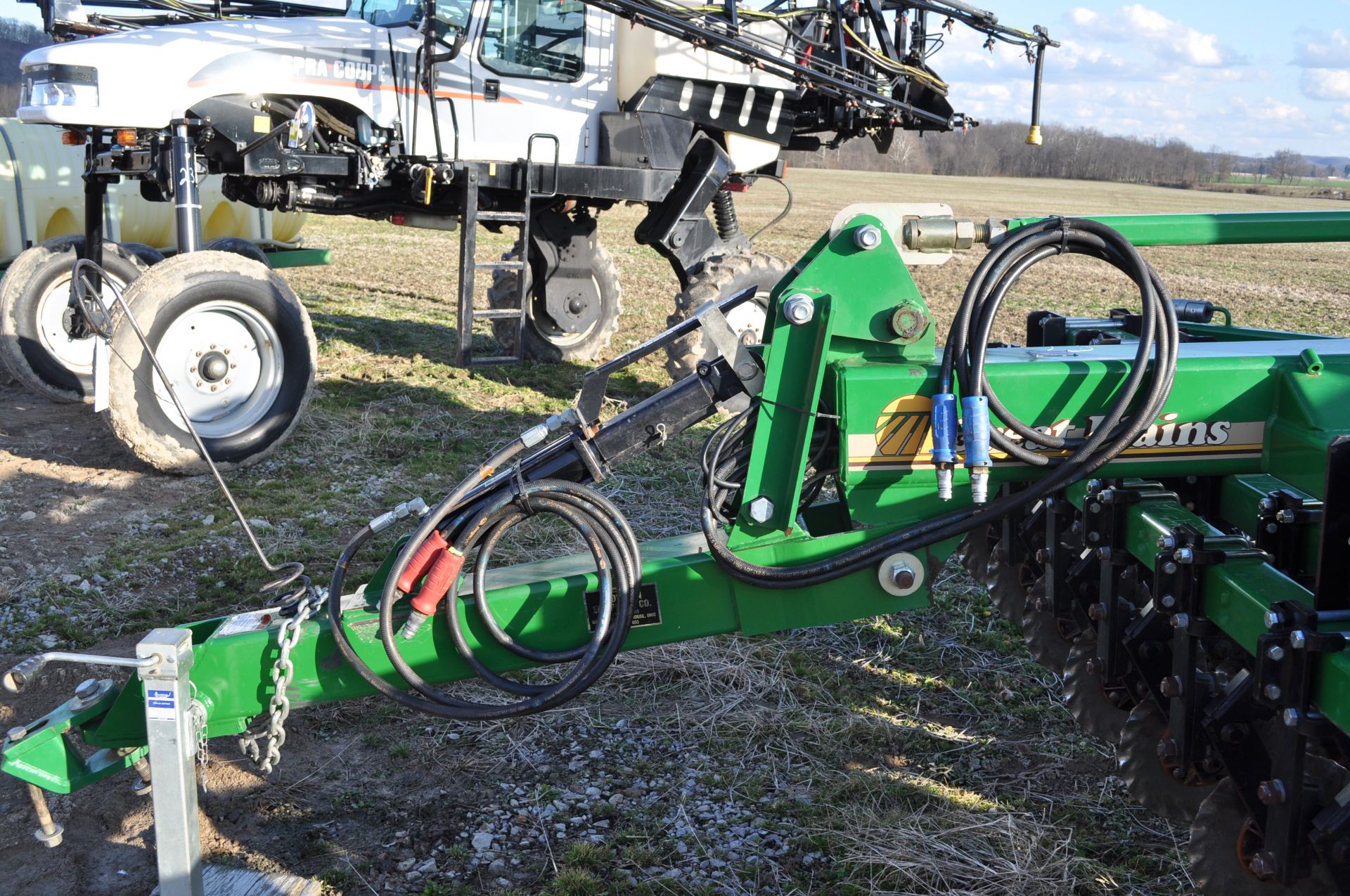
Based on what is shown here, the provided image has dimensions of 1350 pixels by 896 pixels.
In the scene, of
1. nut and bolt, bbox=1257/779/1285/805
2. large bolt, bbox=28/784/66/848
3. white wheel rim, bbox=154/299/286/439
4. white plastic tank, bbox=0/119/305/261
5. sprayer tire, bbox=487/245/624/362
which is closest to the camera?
nut and bolt, bbox=1257/779/1285/805

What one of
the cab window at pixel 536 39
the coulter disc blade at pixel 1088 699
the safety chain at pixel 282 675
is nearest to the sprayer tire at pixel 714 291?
the cab window at pixel 536 39

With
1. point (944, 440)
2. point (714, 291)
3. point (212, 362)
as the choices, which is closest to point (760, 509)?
point (944, 440)

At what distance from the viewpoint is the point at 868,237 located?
9.07ft

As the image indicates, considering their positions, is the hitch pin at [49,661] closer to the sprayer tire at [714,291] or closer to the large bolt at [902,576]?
the large bolt at [902,576]

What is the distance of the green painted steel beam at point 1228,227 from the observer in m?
3.19

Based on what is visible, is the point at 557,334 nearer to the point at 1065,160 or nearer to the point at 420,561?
the point at 420,561

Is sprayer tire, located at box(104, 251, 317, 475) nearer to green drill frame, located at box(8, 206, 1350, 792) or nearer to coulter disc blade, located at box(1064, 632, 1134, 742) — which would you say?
green drill frame, located at box(8, 206, 1350, 792)

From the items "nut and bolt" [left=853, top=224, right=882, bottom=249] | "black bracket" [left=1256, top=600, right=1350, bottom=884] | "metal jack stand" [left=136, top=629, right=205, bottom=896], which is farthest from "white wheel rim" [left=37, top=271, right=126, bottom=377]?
"black bracket" [left=1256, top=600, right=1350, bottom=884]

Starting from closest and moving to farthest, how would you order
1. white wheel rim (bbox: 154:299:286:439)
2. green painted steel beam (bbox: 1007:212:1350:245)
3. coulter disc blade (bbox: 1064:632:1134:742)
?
green painted steel beam (bbox: 1007:212:1350:245) → coulter disc blade (bbox: 1064:632:1134:742) → white wheel rim (bbox: 154:299:286:439)

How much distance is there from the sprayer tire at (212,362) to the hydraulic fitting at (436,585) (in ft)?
12.9

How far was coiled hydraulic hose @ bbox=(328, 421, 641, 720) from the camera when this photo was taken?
9.20ft

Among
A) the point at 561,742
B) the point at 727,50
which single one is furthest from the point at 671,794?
the point at 727,50

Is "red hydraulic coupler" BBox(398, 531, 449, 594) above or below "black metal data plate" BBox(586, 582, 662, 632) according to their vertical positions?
above

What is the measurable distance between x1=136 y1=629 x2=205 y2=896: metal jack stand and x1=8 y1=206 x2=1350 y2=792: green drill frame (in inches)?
6.3
